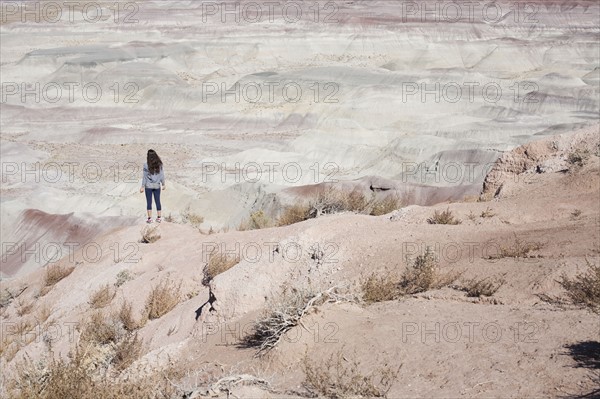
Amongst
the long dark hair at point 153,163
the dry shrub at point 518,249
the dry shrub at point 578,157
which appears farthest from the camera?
the long dark hair at point 153,163

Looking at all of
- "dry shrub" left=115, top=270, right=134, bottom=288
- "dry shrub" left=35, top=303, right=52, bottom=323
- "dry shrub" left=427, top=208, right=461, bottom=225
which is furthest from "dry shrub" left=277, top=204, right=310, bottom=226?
"dry shrub" left=35, top=303, right=52, bottom=323

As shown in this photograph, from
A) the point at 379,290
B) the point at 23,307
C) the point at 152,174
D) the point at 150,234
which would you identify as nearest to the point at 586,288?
the point at 379,290

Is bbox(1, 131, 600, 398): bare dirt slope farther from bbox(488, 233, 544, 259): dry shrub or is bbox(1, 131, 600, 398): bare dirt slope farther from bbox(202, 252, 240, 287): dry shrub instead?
bbox(202, 252, 240, 287): dry shrub

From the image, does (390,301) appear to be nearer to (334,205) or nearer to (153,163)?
(334,205)

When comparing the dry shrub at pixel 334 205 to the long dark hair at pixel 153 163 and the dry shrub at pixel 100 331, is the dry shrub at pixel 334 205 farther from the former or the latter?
the dry shrub at pixel 100 331

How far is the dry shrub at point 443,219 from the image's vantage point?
30.5 ft

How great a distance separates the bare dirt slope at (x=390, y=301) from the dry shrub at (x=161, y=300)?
0.14 m

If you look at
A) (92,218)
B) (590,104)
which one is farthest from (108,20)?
(92,218)

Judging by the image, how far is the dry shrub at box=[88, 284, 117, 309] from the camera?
33.0 ft

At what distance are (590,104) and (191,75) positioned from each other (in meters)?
37.1

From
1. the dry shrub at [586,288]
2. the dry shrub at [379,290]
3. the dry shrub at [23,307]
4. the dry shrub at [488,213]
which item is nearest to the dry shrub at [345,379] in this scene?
the dry shrub at [379,290]

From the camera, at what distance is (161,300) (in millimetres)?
9320

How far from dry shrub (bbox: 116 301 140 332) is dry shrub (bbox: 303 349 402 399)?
4.04 meters

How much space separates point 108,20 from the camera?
97.6 metres
